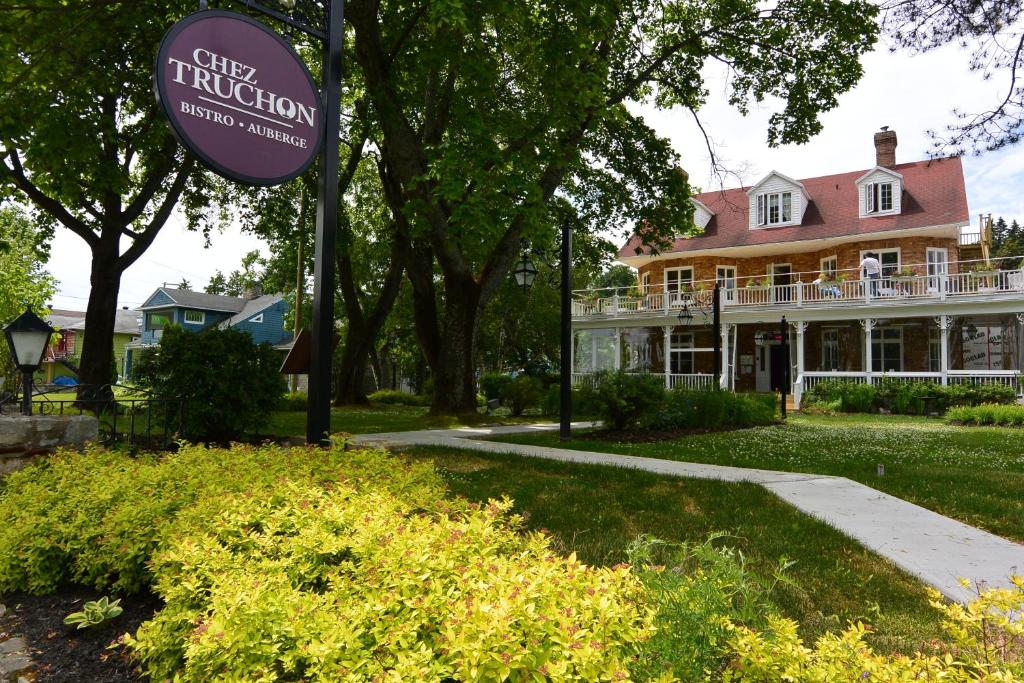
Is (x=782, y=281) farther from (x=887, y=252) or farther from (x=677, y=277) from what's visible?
(x=677, y=277)

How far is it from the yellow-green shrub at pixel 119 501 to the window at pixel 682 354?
92.3 ft

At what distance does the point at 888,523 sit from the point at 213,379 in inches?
333

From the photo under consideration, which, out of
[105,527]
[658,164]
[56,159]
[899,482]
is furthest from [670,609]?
[658,164]

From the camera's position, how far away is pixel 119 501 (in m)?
4.12

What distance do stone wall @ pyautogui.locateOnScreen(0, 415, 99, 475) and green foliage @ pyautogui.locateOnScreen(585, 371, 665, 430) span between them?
926cm

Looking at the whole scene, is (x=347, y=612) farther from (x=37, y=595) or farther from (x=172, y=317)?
(x=172, y=317)

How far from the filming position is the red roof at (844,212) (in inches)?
1041

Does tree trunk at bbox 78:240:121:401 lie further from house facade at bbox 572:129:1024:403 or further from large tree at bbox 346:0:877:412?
house facade at bbox 572:129:1024:403

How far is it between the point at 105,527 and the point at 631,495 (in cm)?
473

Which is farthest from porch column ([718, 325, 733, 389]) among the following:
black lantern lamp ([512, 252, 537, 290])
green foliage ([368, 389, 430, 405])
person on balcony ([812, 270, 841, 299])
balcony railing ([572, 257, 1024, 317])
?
black lantern lamp ([512, 252, 537, 290])

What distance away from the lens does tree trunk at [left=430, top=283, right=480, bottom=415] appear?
56.5 ft

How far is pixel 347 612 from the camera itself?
7.08 feet

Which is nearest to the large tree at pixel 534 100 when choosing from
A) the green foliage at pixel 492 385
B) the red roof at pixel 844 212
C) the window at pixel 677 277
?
the red roof at pixel 844 212

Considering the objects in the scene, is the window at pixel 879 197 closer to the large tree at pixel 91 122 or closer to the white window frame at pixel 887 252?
the white window frame at pixel 887 252
